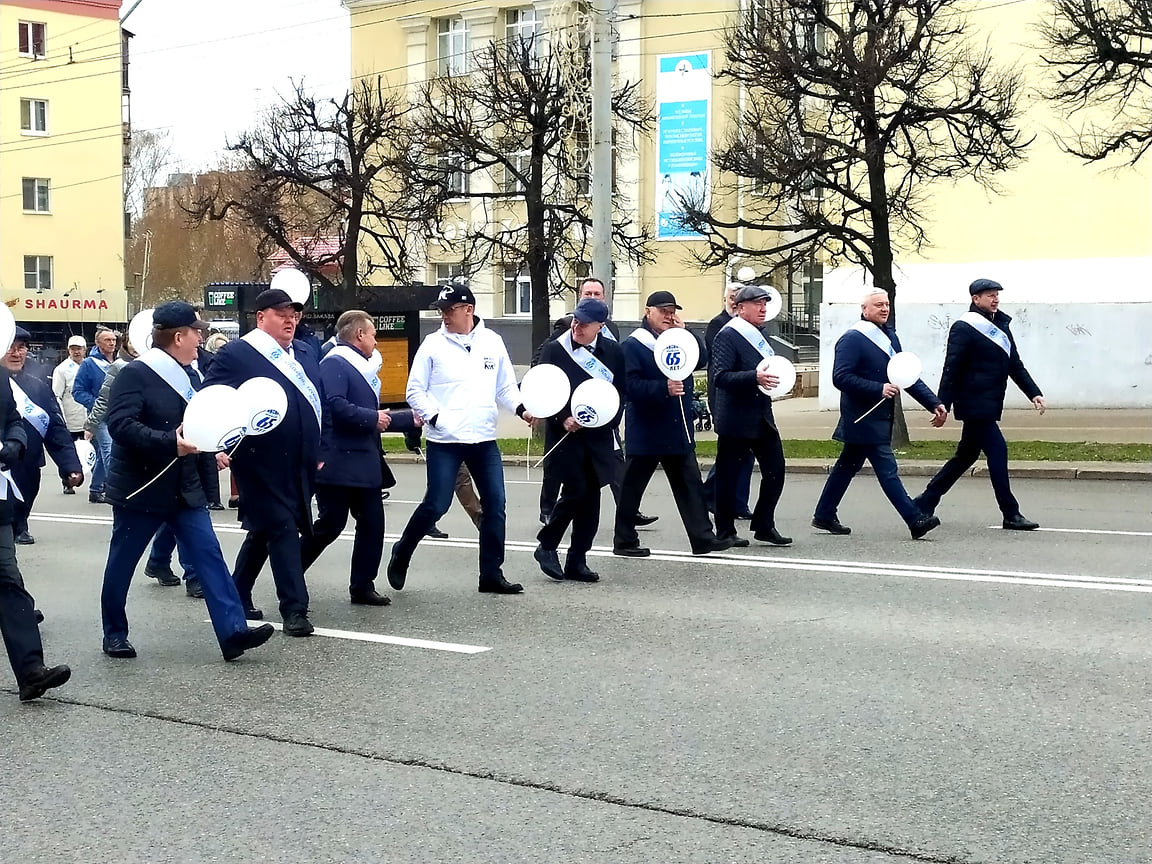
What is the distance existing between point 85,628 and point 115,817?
12.7 ft

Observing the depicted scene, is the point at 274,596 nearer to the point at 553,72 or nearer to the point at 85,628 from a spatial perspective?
the point at 85,628

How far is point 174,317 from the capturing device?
7762mm

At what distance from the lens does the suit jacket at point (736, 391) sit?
11055 mm

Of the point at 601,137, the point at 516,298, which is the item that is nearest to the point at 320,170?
the point at 601,137

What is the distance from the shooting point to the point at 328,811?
5156mm

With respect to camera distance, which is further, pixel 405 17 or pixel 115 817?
pixel 405 17

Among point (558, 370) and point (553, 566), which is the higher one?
point (558, 370)

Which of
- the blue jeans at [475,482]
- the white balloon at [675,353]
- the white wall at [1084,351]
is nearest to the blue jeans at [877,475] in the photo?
the white balloon at [675,353]

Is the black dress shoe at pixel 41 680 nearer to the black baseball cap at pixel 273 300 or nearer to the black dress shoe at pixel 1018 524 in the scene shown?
the black baseball cap at pixel 273 300

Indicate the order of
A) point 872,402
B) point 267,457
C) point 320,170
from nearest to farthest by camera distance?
point 267,457 < point 872,402 < point 320,170

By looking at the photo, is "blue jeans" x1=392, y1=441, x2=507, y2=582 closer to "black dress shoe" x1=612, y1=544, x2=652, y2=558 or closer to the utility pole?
"black dress shoe" x1=612, y1=544, x2=652, y2=558

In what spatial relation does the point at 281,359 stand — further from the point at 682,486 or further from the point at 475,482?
the point at 682,486

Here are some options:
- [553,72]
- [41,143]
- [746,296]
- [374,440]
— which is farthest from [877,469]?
[41,143]

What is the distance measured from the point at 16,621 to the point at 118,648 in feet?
3.98
